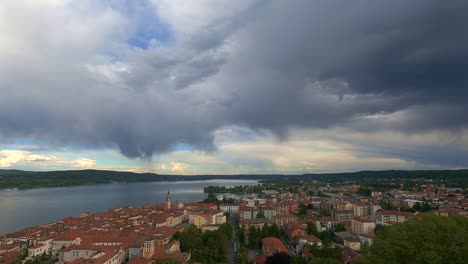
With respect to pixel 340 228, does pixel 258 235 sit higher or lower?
higher

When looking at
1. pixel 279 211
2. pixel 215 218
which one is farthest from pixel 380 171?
pixel 215 218

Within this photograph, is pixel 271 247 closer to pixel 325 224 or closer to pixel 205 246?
pixel 205 246

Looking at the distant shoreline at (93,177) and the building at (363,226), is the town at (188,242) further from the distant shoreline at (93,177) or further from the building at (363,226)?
the distant shoreline at (93,177)

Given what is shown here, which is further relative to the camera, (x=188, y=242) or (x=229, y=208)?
(x=229, y=208)

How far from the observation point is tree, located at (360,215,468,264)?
8.96 metres

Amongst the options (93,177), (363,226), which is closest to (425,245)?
(363,226)

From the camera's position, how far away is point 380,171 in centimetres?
12862

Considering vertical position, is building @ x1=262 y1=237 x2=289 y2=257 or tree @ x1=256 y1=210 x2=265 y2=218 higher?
building @ x1=262 y1=237 x2=289 y2=257

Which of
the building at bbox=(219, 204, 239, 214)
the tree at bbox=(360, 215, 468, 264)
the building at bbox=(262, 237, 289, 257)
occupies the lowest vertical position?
the building at bbox=(219, 204, 239, 214)

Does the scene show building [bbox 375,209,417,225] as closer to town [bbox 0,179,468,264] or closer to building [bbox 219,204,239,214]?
town [bbox 0,179,468,264]

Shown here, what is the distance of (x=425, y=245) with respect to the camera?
919 centimetres

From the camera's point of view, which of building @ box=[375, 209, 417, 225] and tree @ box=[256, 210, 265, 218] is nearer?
building @ box=[375, 209, 417, 225]

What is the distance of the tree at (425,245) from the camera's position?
353 inches

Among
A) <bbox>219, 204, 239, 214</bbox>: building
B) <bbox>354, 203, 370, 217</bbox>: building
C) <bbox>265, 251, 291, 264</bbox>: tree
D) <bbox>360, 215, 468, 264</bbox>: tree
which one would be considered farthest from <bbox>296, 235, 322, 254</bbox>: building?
<bbox>219, 204, 239, 214</bbox>: building
